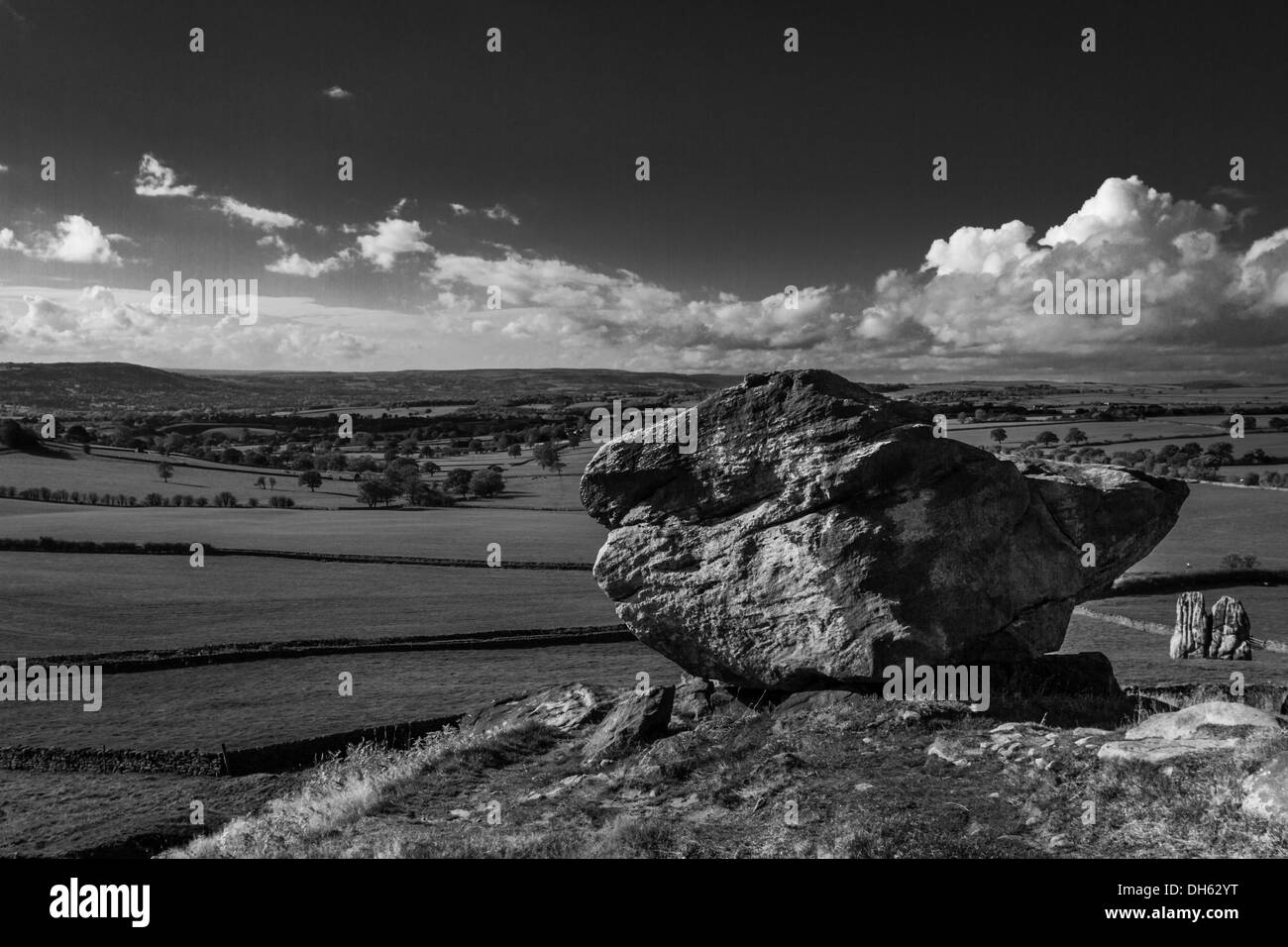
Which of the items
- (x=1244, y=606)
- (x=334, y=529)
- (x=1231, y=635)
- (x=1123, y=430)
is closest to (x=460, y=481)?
(x=334, y=529)

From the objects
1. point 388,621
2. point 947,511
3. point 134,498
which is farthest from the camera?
point 134,498

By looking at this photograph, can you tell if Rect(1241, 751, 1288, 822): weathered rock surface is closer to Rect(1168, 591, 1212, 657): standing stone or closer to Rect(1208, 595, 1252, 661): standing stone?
Rect(1208, 595, 1252, 661): standing stone

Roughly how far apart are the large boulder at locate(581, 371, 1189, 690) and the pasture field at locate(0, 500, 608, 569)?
50697mm

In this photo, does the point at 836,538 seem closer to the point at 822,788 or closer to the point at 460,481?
the point at 822,788

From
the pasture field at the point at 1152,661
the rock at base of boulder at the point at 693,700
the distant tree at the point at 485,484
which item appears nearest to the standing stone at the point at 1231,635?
the pasture field at the point at 1152,661

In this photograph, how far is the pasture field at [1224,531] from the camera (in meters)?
62.2

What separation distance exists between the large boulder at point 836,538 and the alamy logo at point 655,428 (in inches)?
6.4

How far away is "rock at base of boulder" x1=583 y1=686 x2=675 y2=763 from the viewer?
1514 centimetres

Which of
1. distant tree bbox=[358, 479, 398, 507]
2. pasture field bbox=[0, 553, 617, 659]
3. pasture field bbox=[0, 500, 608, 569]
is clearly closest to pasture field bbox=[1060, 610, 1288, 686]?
pasture field bbox=[0, 553, 617, 659]
